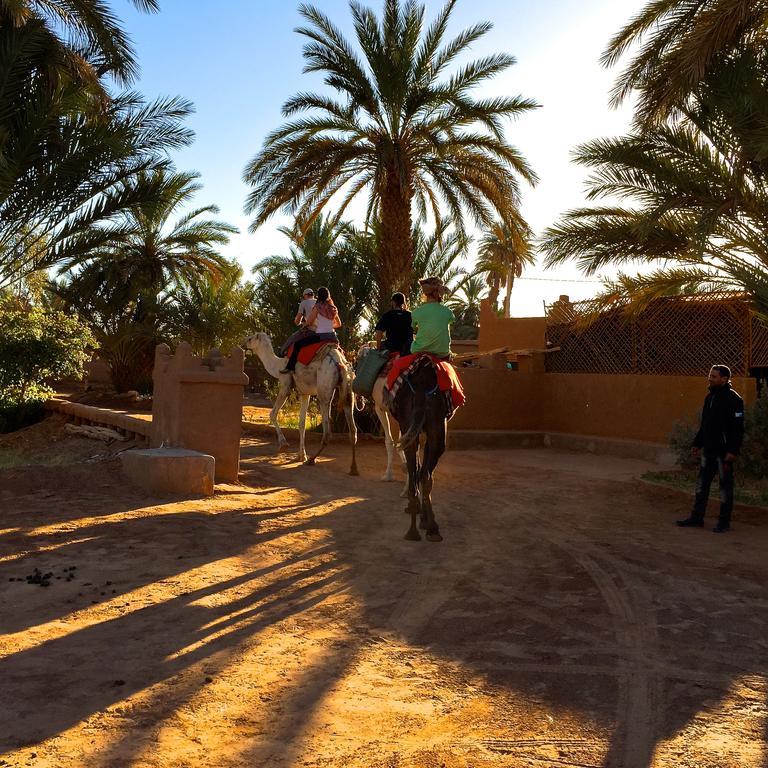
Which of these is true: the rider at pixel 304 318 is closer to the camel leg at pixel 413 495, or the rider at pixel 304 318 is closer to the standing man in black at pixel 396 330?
the standing man in black at pixel 396 330

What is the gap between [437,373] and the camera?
291 inches

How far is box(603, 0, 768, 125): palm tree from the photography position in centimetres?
1033

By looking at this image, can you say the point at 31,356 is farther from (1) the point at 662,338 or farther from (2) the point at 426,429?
(1) the point at 662,338

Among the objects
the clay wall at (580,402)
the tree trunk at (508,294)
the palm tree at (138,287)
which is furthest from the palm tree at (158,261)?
the tree trunk at (508,294)

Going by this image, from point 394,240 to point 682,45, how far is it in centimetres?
673

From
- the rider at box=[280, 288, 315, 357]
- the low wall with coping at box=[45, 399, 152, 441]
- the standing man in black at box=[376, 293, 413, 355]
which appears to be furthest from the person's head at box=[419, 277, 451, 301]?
the low wall with coping at box=[45, 399, 152, 441]

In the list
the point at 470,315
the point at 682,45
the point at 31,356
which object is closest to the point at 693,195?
the point at 682,45

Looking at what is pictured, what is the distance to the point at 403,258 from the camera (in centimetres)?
1625

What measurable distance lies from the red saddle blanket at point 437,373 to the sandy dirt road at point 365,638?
134 centimetres

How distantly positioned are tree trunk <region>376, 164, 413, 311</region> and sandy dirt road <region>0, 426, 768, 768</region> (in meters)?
8.36

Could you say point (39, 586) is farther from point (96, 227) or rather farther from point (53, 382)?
point (53, 382)

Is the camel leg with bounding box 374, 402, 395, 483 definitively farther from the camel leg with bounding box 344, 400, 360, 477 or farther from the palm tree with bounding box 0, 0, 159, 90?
the palm tree with bounding box 0, 0, 159, 90

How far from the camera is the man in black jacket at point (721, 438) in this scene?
8188 mm

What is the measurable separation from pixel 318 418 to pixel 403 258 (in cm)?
431
